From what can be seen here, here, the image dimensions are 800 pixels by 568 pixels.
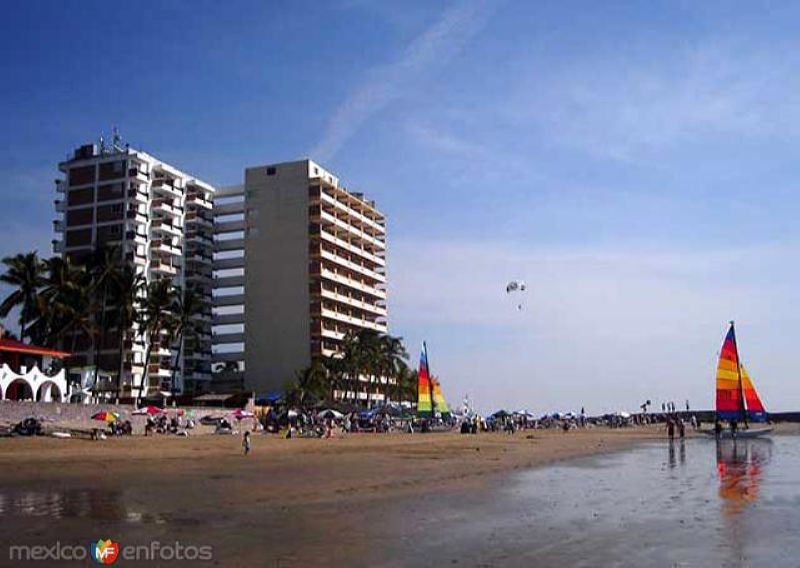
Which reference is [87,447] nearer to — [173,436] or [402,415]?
[173,436]

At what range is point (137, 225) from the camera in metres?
101

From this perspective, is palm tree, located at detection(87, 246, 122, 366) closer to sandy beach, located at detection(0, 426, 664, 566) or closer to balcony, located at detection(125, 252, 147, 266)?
balcony, located at detection(125, 252, 147, 266)

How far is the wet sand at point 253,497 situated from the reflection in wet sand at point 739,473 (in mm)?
6778

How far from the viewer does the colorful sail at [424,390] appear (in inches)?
3209

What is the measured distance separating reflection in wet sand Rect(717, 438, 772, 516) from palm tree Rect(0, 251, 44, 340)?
2302 inches

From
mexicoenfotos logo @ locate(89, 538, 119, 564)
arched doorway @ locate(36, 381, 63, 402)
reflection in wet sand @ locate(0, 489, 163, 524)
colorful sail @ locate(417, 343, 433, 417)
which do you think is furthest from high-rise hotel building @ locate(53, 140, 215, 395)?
mexicoenfotos logo @ locate(89, 538, 119, 564)

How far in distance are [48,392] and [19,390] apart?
2060 mm

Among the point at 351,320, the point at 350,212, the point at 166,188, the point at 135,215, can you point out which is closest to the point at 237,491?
the point at 135,215

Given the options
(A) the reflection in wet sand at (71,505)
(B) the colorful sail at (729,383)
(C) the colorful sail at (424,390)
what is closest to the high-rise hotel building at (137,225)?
(C) the colorful sail at (424,390)

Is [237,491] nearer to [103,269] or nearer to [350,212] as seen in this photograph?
[103,269]

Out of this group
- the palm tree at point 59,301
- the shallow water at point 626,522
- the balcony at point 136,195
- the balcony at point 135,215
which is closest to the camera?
the shallow water at point 626,522

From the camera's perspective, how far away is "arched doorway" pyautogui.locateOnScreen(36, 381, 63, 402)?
181 feet

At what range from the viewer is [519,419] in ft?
362

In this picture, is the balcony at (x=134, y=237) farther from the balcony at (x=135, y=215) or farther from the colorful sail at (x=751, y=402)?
the colorful sail at (x=751, y=402)
